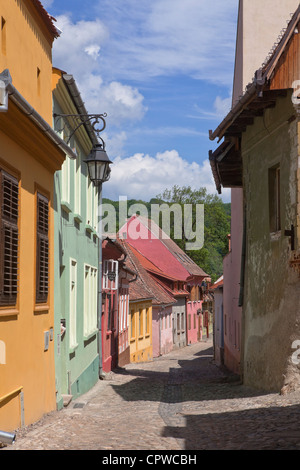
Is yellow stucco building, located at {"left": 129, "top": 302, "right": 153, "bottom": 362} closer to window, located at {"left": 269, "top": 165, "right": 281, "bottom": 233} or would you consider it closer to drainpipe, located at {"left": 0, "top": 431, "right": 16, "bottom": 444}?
window, located at {"left": 269, "top": 165, "right": 281, "bottom": 233}

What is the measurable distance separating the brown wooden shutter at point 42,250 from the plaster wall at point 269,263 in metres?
4.22

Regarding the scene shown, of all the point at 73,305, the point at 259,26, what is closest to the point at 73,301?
the point at 73,305

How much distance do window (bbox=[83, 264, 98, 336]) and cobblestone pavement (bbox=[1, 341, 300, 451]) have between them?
9.50ft

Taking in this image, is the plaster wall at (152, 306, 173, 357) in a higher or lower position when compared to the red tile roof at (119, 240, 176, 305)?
lower

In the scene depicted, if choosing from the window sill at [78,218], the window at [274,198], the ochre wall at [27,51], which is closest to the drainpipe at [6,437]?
the ochre wall at [27,51]

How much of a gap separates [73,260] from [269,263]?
13.2ft

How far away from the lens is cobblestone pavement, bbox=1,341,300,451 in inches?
318

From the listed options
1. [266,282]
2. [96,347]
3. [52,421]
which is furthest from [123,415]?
[96,347]

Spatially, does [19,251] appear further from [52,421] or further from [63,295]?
[63,295]

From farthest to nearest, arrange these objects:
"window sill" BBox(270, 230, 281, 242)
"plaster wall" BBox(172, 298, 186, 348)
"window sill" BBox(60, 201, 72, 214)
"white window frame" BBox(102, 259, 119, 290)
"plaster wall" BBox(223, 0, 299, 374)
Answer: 1. "plaster wall" BBox(172, 298, 186, 348)
2. "white window frame" BBox(102, 259, 119, 290)
3. "plaster wall" BBox(223, 0, 299, 374)
4. "window sill" BBox(270, 230, 281, 242)
5. "window sill" BBox(60, 201, 72, 214)

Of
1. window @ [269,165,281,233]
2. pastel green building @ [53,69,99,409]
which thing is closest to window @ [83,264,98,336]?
pastel green building @ [53,69,99,409]

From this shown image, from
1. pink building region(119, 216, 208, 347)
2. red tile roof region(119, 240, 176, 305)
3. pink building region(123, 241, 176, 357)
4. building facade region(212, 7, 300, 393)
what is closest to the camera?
building facade region(212, 7, 300, 393)

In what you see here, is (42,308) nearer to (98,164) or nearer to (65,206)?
(65,206)
